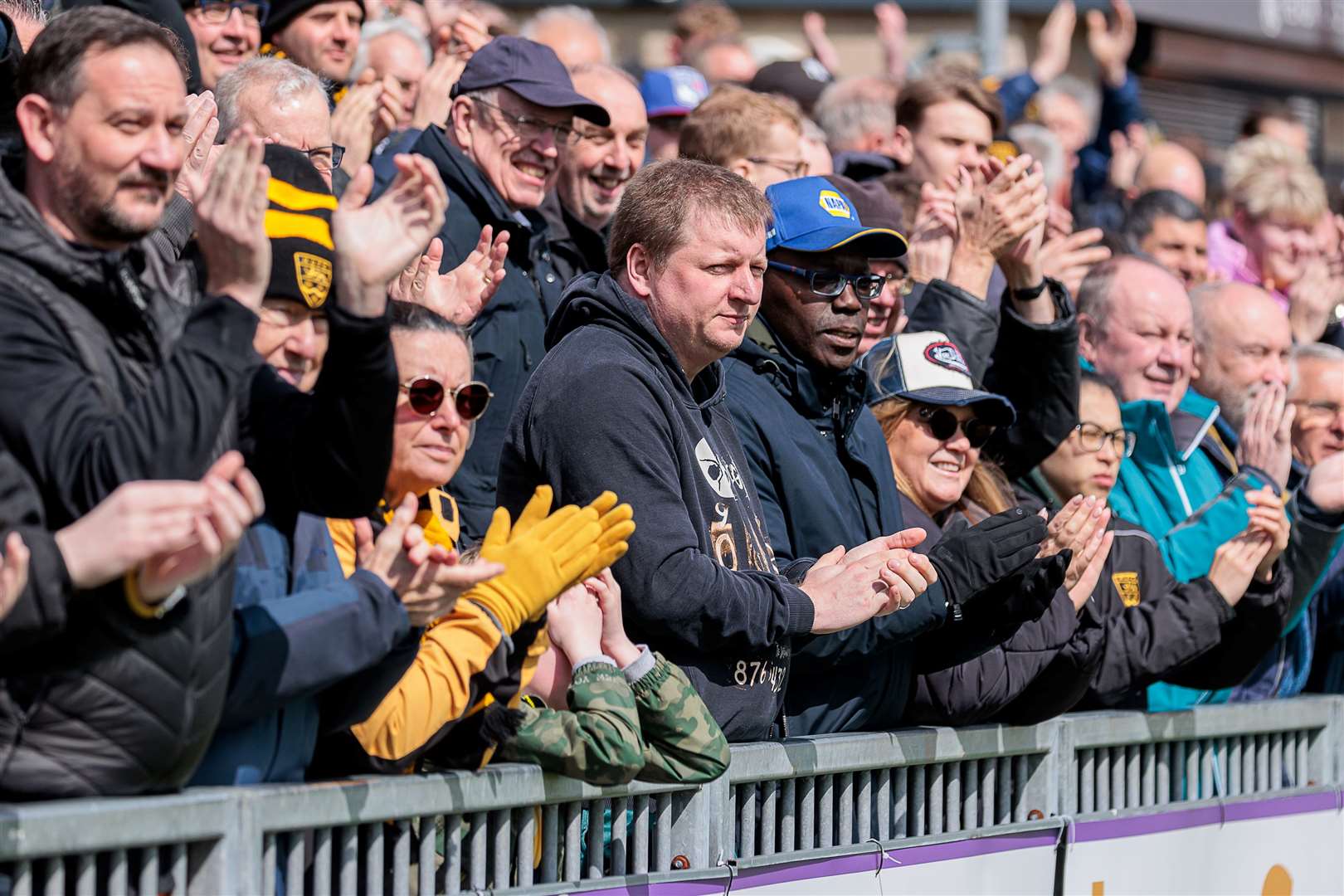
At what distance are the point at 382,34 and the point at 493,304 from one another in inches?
89.5

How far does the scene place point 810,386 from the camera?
16.0ft

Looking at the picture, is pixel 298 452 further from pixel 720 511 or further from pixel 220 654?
pixel 720 511

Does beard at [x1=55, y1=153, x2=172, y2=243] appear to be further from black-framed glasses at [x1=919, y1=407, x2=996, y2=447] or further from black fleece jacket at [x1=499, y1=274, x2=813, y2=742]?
black-framed glasses at [x1=919, y1=407, x2=996, y2=447]

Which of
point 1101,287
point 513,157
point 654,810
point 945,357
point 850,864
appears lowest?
point 850,864

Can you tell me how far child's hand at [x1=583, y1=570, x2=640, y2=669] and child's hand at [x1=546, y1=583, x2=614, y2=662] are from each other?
0.02 metres

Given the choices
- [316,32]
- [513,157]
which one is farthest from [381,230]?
[316,32]

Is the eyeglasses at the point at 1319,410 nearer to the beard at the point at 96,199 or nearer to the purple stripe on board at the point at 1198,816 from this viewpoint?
the purple stripe on board at the point at 1198,816

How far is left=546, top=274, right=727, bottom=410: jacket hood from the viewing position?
4312mm

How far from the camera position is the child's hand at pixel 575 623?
3832 millimetres

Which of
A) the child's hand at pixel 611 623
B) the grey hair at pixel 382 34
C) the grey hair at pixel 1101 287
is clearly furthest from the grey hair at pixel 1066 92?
the child's hand at pixel 611 623

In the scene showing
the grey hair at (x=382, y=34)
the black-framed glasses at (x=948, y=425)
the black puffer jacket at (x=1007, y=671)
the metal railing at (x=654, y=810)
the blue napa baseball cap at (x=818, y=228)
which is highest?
the grey hair at (x=382, y=34)

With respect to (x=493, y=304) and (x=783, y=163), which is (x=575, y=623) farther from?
(x=783, y=163)

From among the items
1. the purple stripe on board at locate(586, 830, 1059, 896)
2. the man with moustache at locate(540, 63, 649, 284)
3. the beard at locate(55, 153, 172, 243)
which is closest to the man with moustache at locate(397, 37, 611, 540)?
the man with moustache at locate(540, 63, 649, 284)

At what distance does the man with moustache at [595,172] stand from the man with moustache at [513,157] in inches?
12.2
